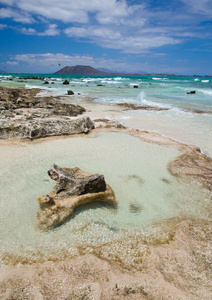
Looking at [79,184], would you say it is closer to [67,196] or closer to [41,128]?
[67,196]

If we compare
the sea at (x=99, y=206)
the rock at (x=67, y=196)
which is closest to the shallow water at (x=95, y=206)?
the sea at (x=99, y=206)

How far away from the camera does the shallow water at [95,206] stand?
2881mm

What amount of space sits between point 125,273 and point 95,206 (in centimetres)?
136

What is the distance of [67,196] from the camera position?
3.48 m

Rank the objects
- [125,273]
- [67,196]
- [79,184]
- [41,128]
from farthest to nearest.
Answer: [41,128], [79,184], [67,196], [125,273]

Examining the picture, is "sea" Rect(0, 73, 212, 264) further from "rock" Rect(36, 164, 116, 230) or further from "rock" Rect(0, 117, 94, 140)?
"rock" Rect(0, 117, 94, 140)

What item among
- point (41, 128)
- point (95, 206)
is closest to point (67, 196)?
point (95, 206)

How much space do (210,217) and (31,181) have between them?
374cm

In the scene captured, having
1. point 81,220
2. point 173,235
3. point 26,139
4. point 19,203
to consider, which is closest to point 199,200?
point 173,235

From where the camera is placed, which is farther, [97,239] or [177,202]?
[177,202]

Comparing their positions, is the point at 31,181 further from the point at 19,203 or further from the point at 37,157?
the point at 37,157

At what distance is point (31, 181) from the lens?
427 centimetres

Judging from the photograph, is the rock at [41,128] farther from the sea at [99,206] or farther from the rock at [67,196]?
the rock at [67,196]

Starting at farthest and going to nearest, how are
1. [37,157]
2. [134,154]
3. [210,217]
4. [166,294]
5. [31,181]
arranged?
[134,154] < [37,157] < [31,181] < [210,217] < [166,294]
